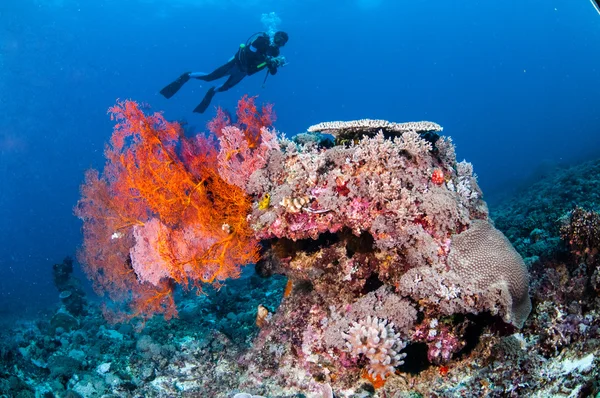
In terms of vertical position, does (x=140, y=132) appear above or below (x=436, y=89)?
below

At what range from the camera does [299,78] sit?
125 metres

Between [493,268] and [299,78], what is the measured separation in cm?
12895

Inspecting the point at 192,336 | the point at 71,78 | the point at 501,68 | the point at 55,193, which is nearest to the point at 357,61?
the point at 501,68

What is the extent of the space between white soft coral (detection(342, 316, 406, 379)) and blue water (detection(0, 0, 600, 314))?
83.2ft

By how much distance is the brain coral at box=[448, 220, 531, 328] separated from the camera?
404cm

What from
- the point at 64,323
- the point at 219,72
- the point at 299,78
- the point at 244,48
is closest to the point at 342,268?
the point at 244,48

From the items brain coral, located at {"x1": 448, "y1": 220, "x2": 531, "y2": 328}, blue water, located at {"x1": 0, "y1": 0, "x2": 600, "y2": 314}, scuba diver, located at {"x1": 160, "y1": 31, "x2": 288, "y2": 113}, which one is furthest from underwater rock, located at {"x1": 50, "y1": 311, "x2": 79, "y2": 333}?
brain coral, located at {"x1": 448, "y1": 220, "x2": 531, "y2": 328}

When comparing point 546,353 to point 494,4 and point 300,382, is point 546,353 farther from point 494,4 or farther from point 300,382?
point 494,4

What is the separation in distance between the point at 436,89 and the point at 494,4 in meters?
38.5

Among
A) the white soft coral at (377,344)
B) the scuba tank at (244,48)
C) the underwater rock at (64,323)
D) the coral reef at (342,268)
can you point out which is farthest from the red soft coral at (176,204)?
the underwater rock at (64,323)

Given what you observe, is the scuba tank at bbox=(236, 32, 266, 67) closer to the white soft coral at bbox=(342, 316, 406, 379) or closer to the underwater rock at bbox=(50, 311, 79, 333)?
the white soft coral at bbox=(342, 316, 406, 379)

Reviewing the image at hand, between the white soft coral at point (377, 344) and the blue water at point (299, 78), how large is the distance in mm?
25368

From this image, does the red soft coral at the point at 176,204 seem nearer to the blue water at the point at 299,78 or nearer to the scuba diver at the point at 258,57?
the scuba diver at the point at 258,57

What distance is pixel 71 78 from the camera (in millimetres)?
80688
